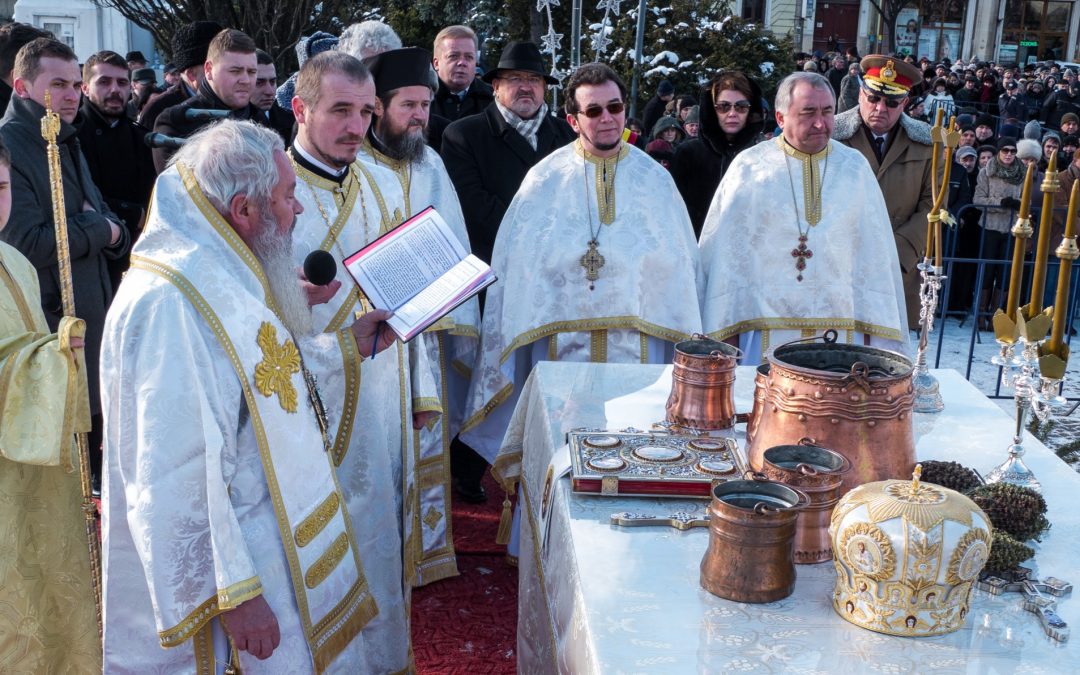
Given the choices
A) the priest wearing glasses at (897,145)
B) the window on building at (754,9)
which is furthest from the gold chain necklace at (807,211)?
the window on building at (754,9)

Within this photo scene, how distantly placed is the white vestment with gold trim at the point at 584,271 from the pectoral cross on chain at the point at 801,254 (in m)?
0.40

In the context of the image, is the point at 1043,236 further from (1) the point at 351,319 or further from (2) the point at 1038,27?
(2) the point at 1038,27

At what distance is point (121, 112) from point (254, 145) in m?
3.73

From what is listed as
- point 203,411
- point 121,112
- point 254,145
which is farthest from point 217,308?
point 121,112

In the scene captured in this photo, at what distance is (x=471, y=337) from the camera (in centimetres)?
439

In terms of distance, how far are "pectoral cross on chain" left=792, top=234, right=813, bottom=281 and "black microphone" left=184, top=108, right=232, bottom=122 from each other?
2580 millimetres

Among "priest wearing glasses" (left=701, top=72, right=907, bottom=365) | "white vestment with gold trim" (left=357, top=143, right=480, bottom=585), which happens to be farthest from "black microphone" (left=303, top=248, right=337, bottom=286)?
"priest wearing glasses" (left=701, top=72, right=907, bottom=365)

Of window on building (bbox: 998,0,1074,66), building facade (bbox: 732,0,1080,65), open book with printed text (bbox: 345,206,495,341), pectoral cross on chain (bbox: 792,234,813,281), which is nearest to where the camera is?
open book with printed text (bbox: 345,206,495,341)

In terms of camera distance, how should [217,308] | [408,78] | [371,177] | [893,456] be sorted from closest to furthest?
[893,456] → [217,308] → [371,177] → [408,78]

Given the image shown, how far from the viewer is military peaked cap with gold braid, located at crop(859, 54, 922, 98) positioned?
17.3ft

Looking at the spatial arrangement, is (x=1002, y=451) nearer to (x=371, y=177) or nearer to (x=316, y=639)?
(x=316, y=639)

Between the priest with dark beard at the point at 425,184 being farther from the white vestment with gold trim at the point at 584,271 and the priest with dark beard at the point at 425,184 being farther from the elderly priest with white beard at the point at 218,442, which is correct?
the elderly priest with white beard at the point at 218,442

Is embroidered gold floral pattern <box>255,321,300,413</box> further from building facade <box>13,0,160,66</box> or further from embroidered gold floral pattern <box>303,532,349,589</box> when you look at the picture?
building facade <box>13,0,160,66</box>

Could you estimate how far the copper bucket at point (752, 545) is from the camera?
1777 millimetres
